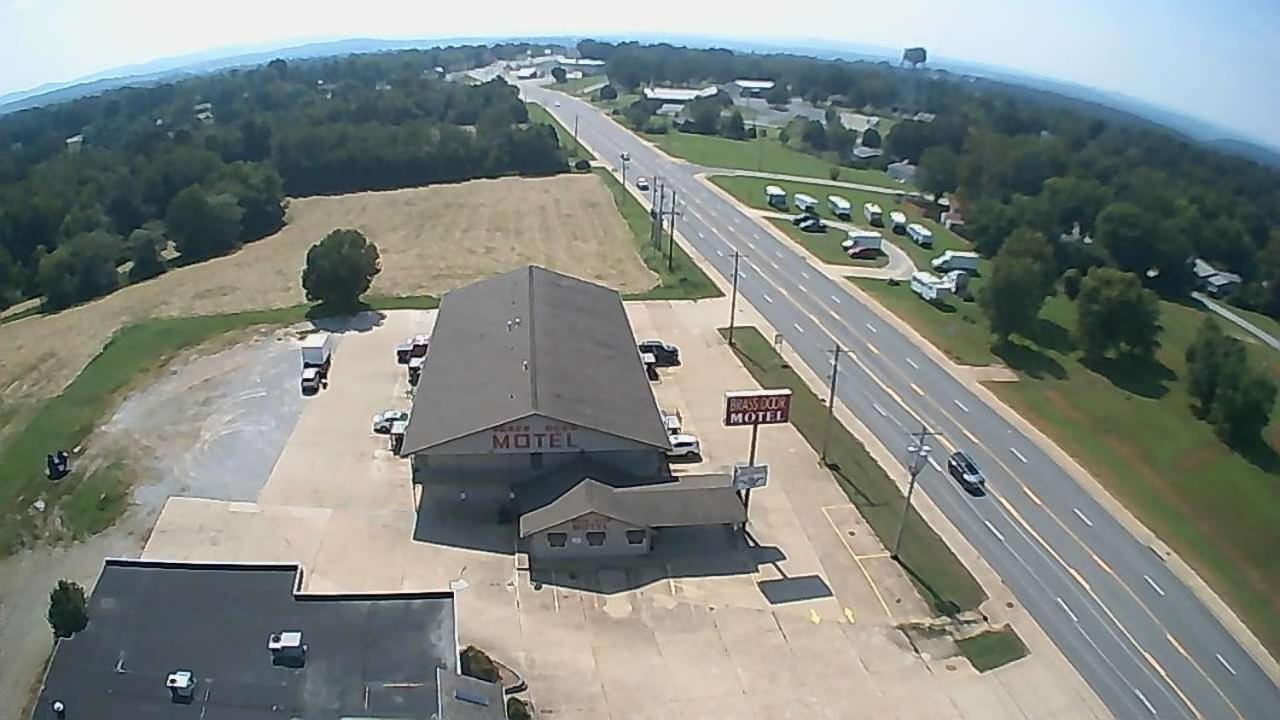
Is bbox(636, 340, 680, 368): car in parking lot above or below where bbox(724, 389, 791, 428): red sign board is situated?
below

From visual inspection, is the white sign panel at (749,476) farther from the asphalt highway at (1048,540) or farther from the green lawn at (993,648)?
the green lawn at (993,648)

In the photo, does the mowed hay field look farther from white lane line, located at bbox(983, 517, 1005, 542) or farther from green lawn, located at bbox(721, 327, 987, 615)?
white lane line, located at bbox(983, 517, 1005, 542)

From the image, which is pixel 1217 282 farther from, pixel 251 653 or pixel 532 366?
pixel 251 653

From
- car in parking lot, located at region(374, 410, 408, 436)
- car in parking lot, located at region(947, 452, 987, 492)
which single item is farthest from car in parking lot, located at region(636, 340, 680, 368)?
car in parking lot, located at region(947, 452, 987, 492)

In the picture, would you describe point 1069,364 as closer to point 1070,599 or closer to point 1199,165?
point 1070,599

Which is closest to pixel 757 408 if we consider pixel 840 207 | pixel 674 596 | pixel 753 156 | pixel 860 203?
pixel 674 596

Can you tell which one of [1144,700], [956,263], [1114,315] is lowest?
[1144,700]

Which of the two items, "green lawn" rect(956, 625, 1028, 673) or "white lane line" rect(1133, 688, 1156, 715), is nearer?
"white lane line" rect(1133, 688, 1156, 715)
